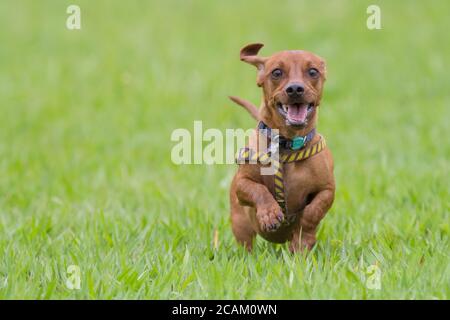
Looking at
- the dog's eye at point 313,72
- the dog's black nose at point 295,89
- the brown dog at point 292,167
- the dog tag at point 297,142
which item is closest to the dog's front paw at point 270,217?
the brown dog at point 292,167

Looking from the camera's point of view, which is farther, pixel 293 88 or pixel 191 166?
A: pixel 191 166

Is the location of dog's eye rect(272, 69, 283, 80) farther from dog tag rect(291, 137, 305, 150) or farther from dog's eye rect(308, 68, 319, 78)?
dog tag rect(291, 137, 305, 150)

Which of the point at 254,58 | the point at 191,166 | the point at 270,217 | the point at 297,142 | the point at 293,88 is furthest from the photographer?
the point at 191,166

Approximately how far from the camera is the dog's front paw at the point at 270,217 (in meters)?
5.00

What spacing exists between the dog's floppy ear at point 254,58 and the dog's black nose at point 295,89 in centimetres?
36

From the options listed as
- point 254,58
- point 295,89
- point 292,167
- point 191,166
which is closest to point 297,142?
point 292,167

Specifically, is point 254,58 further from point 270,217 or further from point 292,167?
point 270,217

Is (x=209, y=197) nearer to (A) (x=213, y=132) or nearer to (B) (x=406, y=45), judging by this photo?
(A) (x=213, y=132)

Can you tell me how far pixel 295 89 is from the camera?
489 centimetres

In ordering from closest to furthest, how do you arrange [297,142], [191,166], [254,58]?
[297,142] → [254,58] → [191,166]

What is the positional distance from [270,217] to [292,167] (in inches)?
13.9

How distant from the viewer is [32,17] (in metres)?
15.1

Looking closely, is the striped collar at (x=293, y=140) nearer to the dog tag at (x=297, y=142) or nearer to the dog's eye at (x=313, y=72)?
the dog tag at (x=297, y=142)
